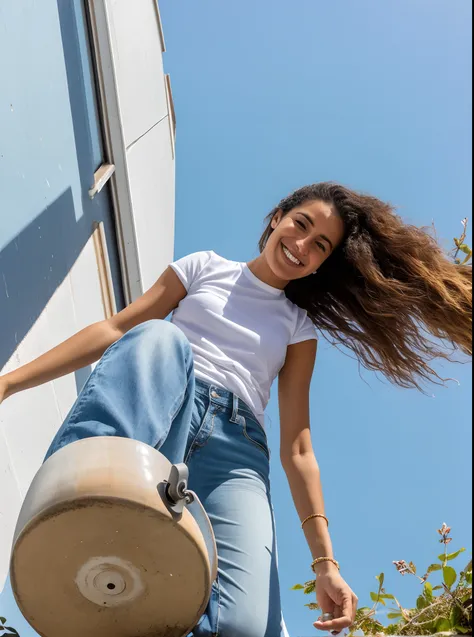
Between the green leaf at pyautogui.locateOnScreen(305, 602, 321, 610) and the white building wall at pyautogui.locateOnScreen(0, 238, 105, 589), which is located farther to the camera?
the white building wall at pyautogui.locateOnScreen(0, 238, 105, 589)

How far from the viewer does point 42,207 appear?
9.00 ft

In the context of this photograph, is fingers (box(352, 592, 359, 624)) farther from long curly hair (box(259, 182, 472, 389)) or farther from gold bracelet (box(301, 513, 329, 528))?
long curly hair (box(259, 182, 472, 389))

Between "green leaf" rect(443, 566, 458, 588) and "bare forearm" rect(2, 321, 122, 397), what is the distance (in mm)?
1109

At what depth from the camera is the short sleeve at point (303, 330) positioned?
241cm

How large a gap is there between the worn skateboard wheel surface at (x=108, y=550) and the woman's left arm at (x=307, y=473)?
0.39 meters

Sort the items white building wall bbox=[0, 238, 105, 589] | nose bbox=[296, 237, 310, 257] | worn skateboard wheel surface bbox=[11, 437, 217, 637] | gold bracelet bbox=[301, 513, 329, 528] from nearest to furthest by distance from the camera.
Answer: worn skateboard wheel surface bbox=[11, 437, 217, 637], gold bracelet bbox=[301, 513, 329, 528], white building wall bbox=[0, 238, 105, 589], nose bbox=[296, 237, 310, 257]

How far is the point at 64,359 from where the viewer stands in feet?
6.57

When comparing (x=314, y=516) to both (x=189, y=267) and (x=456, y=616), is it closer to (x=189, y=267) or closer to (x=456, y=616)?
(x=456, y=616)

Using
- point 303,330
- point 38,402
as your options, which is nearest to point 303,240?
point 303,330

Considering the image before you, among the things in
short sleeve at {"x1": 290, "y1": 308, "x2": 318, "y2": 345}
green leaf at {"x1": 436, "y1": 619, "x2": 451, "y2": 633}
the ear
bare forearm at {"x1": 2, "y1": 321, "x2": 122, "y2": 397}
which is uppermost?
the ear

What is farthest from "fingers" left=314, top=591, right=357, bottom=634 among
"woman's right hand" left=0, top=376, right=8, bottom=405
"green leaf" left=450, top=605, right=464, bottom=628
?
"woman's right hand" left=0, top=376, right=8, bottom=405

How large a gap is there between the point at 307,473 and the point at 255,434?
0.19 meters

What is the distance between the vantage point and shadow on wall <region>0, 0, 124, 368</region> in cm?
237

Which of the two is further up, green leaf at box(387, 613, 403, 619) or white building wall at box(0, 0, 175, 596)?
white building wall at box(0, 0, 175, 596)
